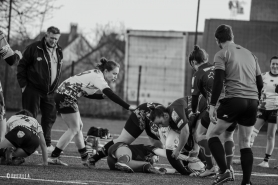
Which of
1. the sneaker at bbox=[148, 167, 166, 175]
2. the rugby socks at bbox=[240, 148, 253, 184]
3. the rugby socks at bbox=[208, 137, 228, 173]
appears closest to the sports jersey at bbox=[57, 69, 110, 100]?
the sneaker at bbox=[148, 167, 166, 175]

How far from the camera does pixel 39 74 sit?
32.3 feet

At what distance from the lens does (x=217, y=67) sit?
680 centimetres

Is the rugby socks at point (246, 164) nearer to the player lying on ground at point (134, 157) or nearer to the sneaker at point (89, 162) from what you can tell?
the player lying on ground at point (134, 157)

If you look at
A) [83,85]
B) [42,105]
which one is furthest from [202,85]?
[42,105]

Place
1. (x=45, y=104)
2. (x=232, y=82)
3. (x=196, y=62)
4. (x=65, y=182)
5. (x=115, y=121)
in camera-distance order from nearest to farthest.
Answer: (x=65, y=182) < (x=232, y=82) < (x=196, y=62) < (x=45, y=104) < (x=115, y=121)

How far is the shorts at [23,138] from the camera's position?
781 cm

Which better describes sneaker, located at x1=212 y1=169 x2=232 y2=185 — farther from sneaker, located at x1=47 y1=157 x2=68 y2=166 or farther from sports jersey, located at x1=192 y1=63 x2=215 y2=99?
sneaker, located at x1=47 y1=157 x2=68 y2=166

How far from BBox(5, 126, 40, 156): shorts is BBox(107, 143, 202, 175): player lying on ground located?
1100mm

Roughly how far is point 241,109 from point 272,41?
1389 cm

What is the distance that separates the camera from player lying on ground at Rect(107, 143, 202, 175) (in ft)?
25.8

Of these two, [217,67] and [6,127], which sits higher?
[217,67]

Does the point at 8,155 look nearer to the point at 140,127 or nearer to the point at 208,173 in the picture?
the point at 140,127

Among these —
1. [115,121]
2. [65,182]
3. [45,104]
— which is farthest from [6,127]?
[115,121]

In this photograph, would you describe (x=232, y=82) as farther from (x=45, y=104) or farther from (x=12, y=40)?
(x=12, y=40)
